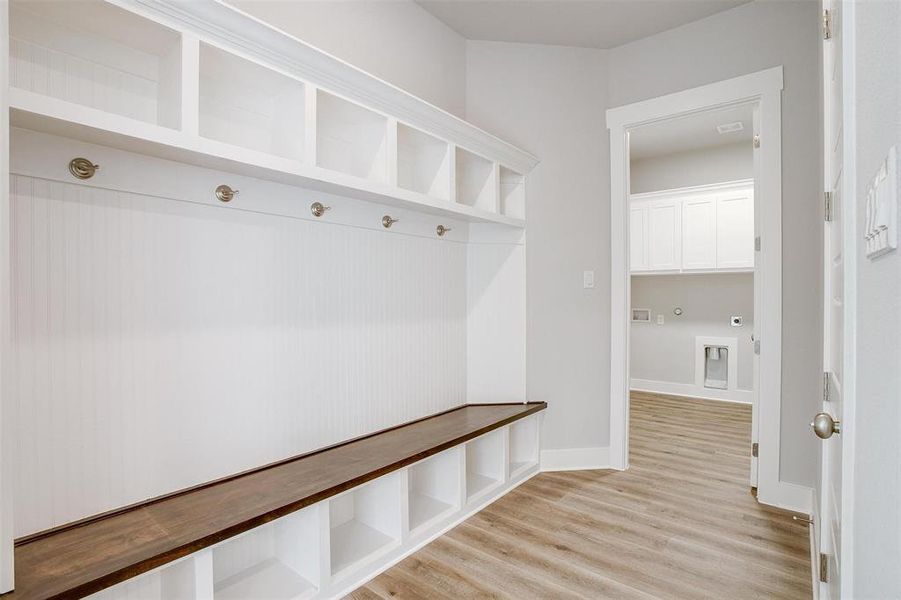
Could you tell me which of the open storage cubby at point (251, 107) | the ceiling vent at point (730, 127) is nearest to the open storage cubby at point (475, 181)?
the open storage cubby at point (251, 107)

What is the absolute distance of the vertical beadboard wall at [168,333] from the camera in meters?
1.38

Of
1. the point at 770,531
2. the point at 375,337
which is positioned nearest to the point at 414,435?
the point at 375,337

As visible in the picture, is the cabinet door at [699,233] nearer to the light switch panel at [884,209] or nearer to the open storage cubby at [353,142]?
the open storage cubby at [353,142]

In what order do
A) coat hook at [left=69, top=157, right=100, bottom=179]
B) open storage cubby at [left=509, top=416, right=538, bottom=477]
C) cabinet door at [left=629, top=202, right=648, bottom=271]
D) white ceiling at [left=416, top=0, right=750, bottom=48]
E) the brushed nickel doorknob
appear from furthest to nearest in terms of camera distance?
cabinet door at [left=629, top=202, right=648, bottom=271]
open storage cubby at [left=509, top=416, right=538, bottom=477]
white ceiling at [left=416, top=0, right=750, bottom=48]
coat hook at [left=69, top=157, right=100, bottom=179]
the brushed nickel doorknob

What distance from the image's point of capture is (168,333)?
1.65 meters

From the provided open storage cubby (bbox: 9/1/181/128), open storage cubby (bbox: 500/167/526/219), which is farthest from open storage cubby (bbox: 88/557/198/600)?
open storage cubby (bbox: 500/167/526/219)

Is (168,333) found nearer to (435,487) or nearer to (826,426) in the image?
(435,487)

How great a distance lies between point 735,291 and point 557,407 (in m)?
3.25

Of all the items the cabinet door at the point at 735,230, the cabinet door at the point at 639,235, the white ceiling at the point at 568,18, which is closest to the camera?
the white ceiling at the point at 568,18

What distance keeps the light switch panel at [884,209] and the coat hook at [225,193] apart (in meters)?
1.82

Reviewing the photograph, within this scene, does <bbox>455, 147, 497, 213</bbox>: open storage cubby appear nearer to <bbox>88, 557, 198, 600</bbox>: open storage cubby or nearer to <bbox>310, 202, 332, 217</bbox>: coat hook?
<bbox>310, 202, 332, 217</bbox>: coat hook

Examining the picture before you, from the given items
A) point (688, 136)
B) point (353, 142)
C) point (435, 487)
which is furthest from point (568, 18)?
point (435, 487)

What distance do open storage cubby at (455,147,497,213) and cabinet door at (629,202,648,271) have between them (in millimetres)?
3325

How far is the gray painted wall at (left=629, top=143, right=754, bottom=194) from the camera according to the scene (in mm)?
5145
